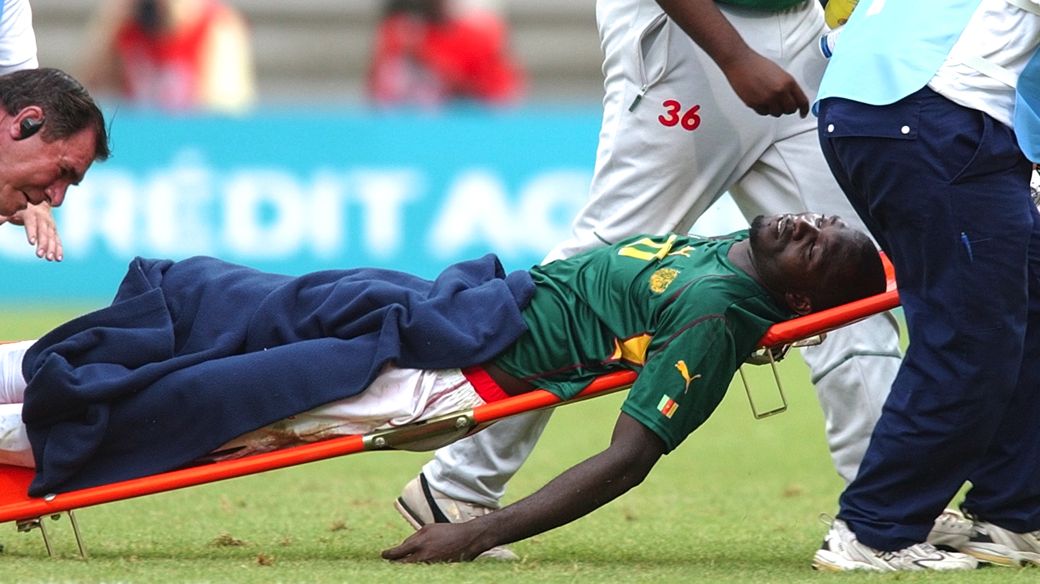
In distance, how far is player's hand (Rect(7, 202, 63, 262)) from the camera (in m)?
4.82

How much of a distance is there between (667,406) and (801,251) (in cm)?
55

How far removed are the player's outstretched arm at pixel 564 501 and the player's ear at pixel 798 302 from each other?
1.76 ft

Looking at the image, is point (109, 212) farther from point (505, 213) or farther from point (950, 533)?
point (950, 533)

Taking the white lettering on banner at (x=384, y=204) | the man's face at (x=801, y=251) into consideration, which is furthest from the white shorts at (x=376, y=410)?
the white lettering on banner at (x=384, y=204)

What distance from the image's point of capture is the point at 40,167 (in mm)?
4844

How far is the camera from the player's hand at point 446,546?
4613mm

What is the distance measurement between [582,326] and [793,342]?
54cm

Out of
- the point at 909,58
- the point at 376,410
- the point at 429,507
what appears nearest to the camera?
the point at 909,58

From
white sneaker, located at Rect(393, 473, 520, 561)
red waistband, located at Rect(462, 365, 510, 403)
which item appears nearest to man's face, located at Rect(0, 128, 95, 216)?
red waistband, located at Rect(462, 365, 510, 403)

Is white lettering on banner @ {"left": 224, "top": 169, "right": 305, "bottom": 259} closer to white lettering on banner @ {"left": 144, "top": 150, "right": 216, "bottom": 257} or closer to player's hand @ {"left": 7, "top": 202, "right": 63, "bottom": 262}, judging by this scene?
white lettering on banner @ {"left": 144, "top": 150, "right": 216, "bottom": 257}

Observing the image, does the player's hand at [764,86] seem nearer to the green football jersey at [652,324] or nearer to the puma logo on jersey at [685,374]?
the green football jersey at [652,324]

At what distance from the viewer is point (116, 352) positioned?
15.6 feet

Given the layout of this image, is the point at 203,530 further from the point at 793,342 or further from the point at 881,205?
the point at 881,205

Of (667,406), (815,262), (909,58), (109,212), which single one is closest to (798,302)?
(815,262)
